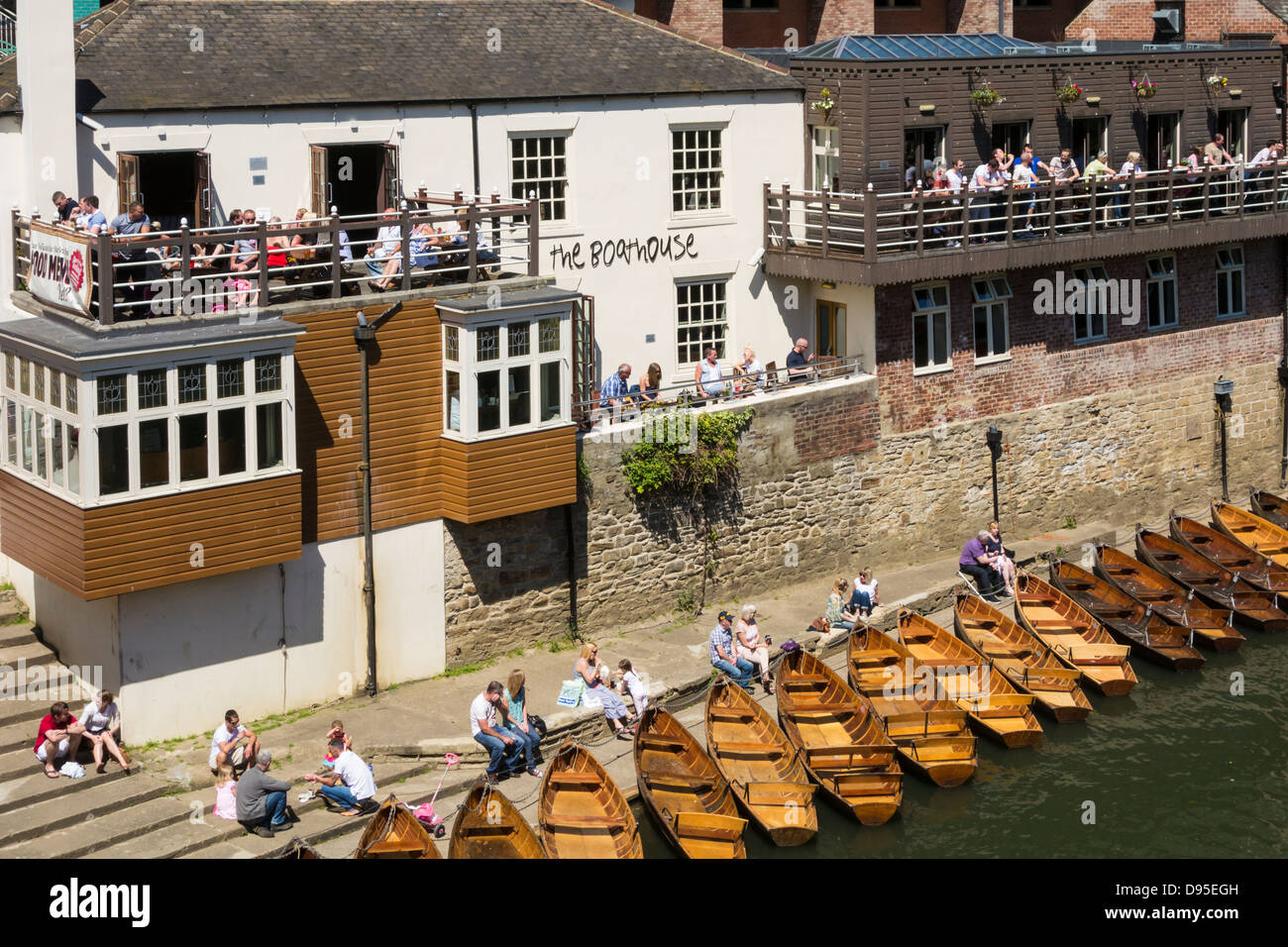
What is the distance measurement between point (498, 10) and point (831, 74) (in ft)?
21.6

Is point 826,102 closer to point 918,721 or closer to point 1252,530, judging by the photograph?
point 1252,530

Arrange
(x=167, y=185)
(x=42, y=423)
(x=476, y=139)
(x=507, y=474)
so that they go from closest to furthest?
(x=42, y=423), (x=507, y=474), (x=167, y=185), (x=476, y=139)

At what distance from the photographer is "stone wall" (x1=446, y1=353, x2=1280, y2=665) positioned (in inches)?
1217

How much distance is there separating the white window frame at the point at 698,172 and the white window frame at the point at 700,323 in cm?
126

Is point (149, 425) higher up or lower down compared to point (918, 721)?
higher up

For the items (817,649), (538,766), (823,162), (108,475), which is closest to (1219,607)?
(817,649)

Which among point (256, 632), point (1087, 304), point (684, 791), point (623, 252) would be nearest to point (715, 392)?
point (623, 252)

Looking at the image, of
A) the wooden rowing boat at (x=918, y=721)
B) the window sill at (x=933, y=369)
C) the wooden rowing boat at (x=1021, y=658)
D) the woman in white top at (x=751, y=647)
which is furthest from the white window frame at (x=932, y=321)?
the woman in white top at (x=751, y=647)

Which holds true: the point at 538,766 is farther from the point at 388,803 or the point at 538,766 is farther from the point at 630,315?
the point at 630,315

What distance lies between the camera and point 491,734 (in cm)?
2677

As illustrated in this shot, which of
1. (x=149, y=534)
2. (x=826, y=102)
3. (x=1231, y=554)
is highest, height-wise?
(x=826, y=102)

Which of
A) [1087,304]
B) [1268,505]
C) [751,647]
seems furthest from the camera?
[1268,505]

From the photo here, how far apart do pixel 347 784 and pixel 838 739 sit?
7.93 m

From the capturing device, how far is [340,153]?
31578mm
